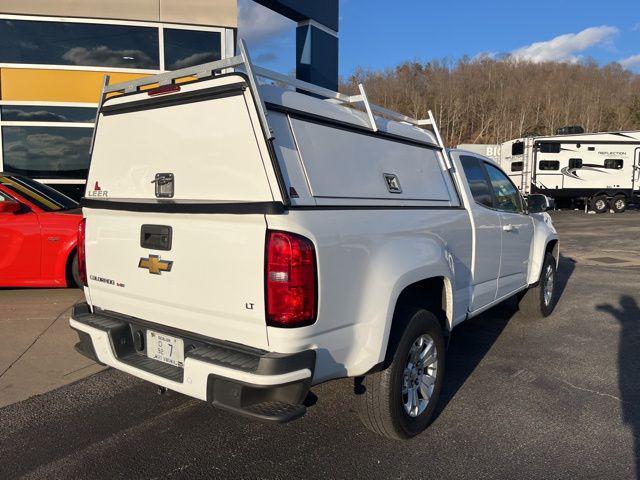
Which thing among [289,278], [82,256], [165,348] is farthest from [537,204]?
[82,256]

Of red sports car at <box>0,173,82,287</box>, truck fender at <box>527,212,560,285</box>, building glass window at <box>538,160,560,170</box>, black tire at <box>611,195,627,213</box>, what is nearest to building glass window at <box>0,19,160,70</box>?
red sports car at <box>0,173,82,287</box>

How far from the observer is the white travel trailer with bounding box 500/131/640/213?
75.3 ft

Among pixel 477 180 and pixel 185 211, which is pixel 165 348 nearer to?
pixel 185 211

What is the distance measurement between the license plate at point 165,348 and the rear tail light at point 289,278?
676mm

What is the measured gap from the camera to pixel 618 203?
2375 centimetres

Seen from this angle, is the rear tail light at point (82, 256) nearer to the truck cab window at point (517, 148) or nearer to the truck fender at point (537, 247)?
the truck fender at point (537, 247)

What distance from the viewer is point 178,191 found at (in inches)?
113

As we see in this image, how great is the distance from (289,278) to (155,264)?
93cm

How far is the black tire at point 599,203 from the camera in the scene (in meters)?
23.8

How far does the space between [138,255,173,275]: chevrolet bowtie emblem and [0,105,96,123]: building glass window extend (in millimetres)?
9437

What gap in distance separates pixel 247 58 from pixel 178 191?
87cm

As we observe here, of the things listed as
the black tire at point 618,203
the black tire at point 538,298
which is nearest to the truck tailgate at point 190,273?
the black tire at point 538,298

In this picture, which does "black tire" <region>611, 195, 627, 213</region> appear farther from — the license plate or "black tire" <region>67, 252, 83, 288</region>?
the license plate

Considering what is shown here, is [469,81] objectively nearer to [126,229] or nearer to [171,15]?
[171,15]
